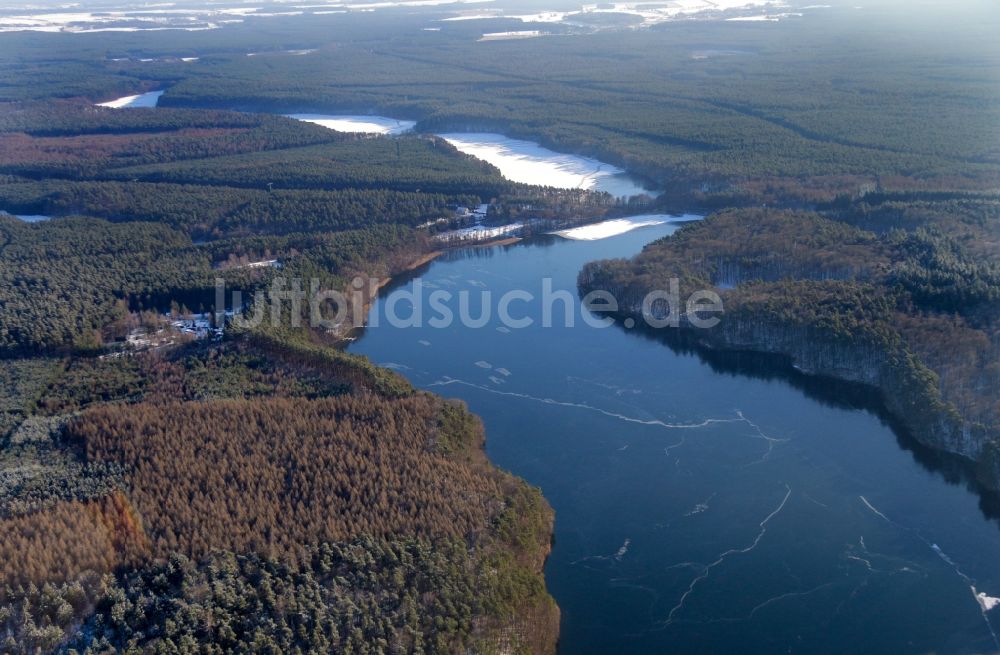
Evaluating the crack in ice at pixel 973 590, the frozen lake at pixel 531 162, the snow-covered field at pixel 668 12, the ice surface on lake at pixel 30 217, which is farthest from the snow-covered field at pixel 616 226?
the snow-covered field at pixel 668 12

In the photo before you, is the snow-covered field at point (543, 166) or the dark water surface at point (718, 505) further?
the snow-covered field at point (543, 166)

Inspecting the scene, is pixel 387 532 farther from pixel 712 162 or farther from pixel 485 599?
pixel 712 162

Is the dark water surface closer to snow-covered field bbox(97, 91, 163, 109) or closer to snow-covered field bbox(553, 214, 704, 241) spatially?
snow-covered field bbox(553, 214, 704, 241)

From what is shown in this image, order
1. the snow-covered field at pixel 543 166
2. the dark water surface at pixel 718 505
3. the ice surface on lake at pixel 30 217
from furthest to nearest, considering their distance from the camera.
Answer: the snow-covered field at pixel 543 166
the ice surface on lake at pixel 30 217
the dark water surface at pixel 718 505

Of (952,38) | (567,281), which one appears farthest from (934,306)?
(952,38)

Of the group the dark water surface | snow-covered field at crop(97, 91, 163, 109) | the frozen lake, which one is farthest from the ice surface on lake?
snow-covered field at crop(97, 91, 163, 109)

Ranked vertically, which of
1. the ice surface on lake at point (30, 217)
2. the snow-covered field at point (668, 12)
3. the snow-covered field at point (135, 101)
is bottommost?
the ice surface on lake at point (30, 217)

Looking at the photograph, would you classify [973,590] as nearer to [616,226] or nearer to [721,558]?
[721,558]

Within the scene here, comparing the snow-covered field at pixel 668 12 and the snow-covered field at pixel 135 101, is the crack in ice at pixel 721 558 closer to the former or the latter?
the snow-covered field at pixel 135 101

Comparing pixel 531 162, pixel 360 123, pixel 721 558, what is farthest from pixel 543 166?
pixel 721 558
